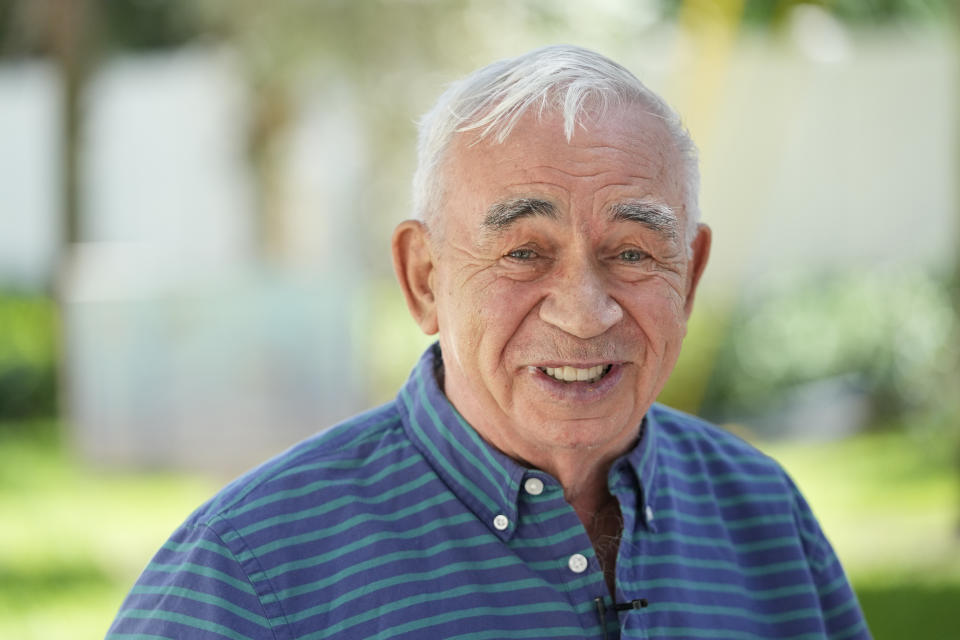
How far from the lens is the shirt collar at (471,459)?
1937 mm

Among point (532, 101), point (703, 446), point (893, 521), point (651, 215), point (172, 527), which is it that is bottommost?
point (893, 521)

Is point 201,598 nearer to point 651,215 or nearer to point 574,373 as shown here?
point 574,373

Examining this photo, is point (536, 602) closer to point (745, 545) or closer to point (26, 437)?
point (745, 545)

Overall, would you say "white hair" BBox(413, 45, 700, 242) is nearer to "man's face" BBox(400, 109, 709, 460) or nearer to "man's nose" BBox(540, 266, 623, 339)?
"man's face" BBox(400, 109, 709, 460)

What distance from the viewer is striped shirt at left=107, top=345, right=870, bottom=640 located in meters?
1.80

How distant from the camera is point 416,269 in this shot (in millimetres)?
2129

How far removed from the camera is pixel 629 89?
1.97 metres

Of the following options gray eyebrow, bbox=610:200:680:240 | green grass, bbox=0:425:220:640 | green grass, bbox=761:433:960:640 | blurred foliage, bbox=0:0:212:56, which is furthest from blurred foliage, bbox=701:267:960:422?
blurred foliage, bbox=0:0:212:56

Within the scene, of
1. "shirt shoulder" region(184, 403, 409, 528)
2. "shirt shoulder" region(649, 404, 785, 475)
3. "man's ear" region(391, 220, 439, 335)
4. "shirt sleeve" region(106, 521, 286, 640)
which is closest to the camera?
"shirt sleeve" region(106, 521, 286, 640)

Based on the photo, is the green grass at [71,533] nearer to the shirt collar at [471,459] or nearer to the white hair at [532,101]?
the shirt collar at [471,459]

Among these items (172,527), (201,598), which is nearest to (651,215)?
(201,598)

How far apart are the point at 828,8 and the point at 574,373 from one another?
868 centimetres

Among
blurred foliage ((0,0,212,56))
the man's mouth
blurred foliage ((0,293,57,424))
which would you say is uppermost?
blurred foliage ((0,0,212,56))

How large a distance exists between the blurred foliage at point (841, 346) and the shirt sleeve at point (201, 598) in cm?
828
